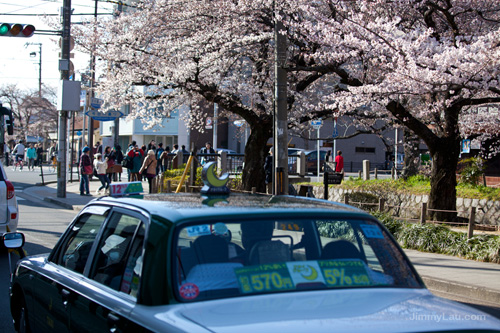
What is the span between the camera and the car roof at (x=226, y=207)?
353 centimetres

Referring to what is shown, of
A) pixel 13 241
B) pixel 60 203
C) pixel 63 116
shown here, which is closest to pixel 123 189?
pixel 13 241

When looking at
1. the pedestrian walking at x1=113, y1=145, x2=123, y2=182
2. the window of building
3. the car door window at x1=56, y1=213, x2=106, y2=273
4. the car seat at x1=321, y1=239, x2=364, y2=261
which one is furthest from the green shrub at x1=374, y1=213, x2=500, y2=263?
the window of building

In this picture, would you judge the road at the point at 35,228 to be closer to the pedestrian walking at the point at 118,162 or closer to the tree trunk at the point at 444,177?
the pedestrian walking at the point at 118,162

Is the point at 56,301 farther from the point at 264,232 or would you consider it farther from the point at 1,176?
the point at 1,176

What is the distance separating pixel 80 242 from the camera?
4.75 m

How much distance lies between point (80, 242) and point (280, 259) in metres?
1.86

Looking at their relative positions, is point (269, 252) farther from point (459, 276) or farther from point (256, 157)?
point (256, 157)

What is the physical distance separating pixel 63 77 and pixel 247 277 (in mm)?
20479

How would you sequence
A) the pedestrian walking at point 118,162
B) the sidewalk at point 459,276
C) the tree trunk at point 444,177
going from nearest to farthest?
the sidewalk at point 459,276 → the tree trunk at point 444,177 → the pedestrian walking at point 118,162

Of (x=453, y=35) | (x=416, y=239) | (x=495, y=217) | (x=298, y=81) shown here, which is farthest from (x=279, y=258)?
(x=298, y=81)

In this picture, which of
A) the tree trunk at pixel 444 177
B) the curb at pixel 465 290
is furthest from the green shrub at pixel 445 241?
the curb at pixel 465 290

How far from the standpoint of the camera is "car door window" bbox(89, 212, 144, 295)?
144 inches

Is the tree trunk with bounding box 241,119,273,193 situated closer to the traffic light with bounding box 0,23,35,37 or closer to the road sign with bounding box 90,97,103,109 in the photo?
the road sign with bounding box 90,97,103,109

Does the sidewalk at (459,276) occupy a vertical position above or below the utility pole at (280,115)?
below
